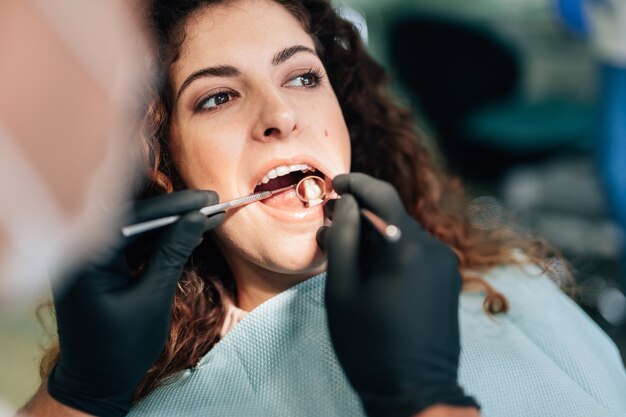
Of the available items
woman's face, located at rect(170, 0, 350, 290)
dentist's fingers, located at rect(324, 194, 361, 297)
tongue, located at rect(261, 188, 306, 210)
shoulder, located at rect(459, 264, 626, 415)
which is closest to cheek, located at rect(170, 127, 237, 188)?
woman's face, located at rect(170, 0, 350, 290)

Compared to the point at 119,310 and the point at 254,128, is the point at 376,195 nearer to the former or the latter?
the point at 254,128

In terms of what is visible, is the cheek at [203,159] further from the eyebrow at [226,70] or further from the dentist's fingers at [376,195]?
the dentist's fingers at [376,195]

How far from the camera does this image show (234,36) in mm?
1265

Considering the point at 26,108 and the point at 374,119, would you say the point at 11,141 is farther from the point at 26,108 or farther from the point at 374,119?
the point at 374,119

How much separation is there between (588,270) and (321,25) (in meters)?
1.76

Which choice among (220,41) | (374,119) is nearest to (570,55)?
(374,119)

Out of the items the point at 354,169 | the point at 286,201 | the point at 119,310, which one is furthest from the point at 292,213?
the point at 354,169

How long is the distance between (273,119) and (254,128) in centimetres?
5

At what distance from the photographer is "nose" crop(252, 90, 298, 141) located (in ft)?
3.96

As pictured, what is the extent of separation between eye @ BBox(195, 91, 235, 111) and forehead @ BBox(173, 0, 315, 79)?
6cm

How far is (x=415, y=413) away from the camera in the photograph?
0.92 m

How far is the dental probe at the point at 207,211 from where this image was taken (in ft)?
3.22

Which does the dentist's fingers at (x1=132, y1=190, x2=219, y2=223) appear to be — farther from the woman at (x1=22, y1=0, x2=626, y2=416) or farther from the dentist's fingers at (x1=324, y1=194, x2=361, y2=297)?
the dentist's fingers at (x1=324, y1=194, x2=361, y2=297)

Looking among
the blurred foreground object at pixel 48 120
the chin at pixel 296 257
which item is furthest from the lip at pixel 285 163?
the blurred foreground object at pixel 48 120
